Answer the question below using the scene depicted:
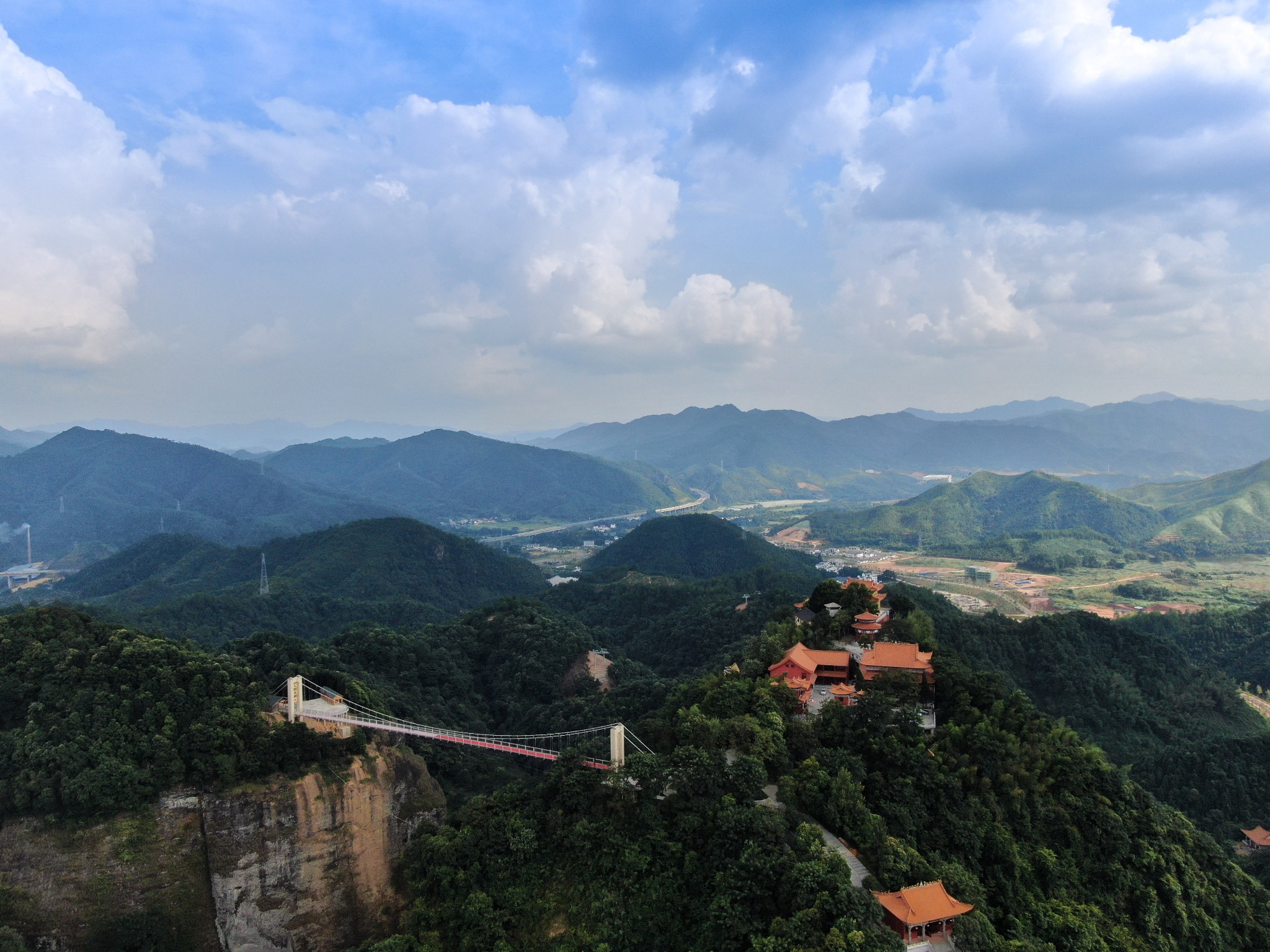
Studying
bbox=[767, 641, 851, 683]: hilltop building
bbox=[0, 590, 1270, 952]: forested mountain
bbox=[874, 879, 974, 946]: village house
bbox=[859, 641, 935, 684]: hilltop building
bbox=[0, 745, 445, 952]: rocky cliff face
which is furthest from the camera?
bbox=[767, 641, 851, 683]: hilltop building

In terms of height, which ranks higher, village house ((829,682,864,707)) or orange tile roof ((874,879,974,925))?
village house ((829,682,864,707))

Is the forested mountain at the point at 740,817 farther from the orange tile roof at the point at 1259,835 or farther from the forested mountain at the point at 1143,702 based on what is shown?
the forested mountain at the point at 1143,702

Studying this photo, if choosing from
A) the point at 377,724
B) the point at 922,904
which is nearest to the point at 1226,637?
the point at 922,904

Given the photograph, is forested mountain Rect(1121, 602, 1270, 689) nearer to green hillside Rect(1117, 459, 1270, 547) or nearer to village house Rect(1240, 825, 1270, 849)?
village house Rect(1240, 825, 1270, 849)

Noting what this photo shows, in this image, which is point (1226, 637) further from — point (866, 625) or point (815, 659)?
point (815, 659)

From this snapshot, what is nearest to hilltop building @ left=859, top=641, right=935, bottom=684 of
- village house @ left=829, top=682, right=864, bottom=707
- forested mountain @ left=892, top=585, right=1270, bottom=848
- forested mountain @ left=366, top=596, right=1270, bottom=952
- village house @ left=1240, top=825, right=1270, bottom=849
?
village house @ left=829, top=682, right=864, bottom=707

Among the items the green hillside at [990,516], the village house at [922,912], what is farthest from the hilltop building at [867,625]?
the green hillside at [990,516]

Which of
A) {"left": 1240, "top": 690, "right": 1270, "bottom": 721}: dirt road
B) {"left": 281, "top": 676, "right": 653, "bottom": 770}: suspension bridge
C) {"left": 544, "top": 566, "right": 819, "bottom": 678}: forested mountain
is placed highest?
{"left": 281, "top": 676, "right": 653, "bottom": 770}: suspension bridge
